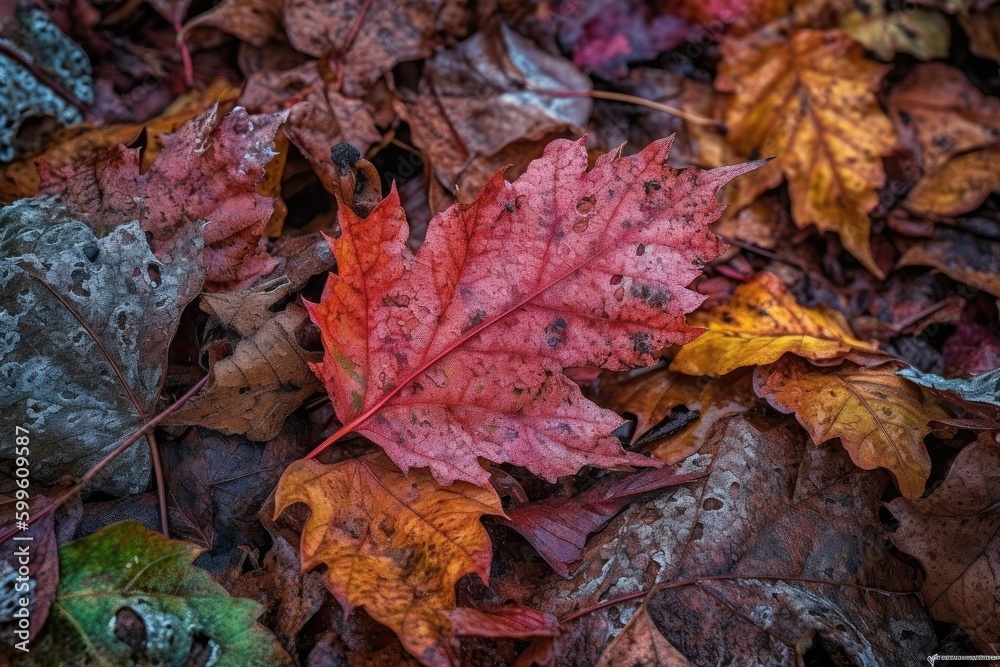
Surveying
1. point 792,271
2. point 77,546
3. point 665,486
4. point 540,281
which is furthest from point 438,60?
point 77,546

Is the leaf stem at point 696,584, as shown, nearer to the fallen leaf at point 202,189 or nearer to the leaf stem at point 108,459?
the leaf stem at point 108,459

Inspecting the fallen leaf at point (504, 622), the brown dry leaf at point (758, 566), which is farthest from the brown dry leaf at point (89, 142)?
the brown dry leaf at point (758, 566)

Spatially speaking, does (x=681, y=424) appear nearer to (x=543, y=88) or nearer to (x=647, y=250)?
(x=647, y=250)

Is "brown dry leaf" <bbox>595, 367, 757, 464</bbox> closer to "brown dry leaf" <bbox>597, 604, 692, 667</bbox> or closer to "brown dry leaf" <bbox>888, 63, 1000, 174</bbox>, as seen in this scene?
"brown dry leaf" <bbox>597, 604, 692, 667</bbox>

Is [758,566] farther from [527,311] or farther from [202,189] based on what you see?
[202,189]

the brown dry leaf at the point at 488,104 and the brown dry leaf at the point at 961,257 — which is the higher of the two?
the brown dry leaf at the point at 488,104

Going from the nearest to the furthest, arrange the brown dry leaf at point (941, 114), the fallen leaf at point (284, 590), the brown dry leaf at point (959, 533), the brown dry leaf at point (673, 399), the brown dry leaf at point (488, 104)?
the fallen leaf at point (284, 590), the brown dry leaf at point (959, 533), the brown dry leaf at point (673, 399), the brown dry leaf at point (488, 104), the brown dry leaf at point (941, 114)

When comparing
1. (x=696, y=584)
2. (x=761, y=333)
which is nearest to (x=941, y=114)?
(x=761, y=333)
